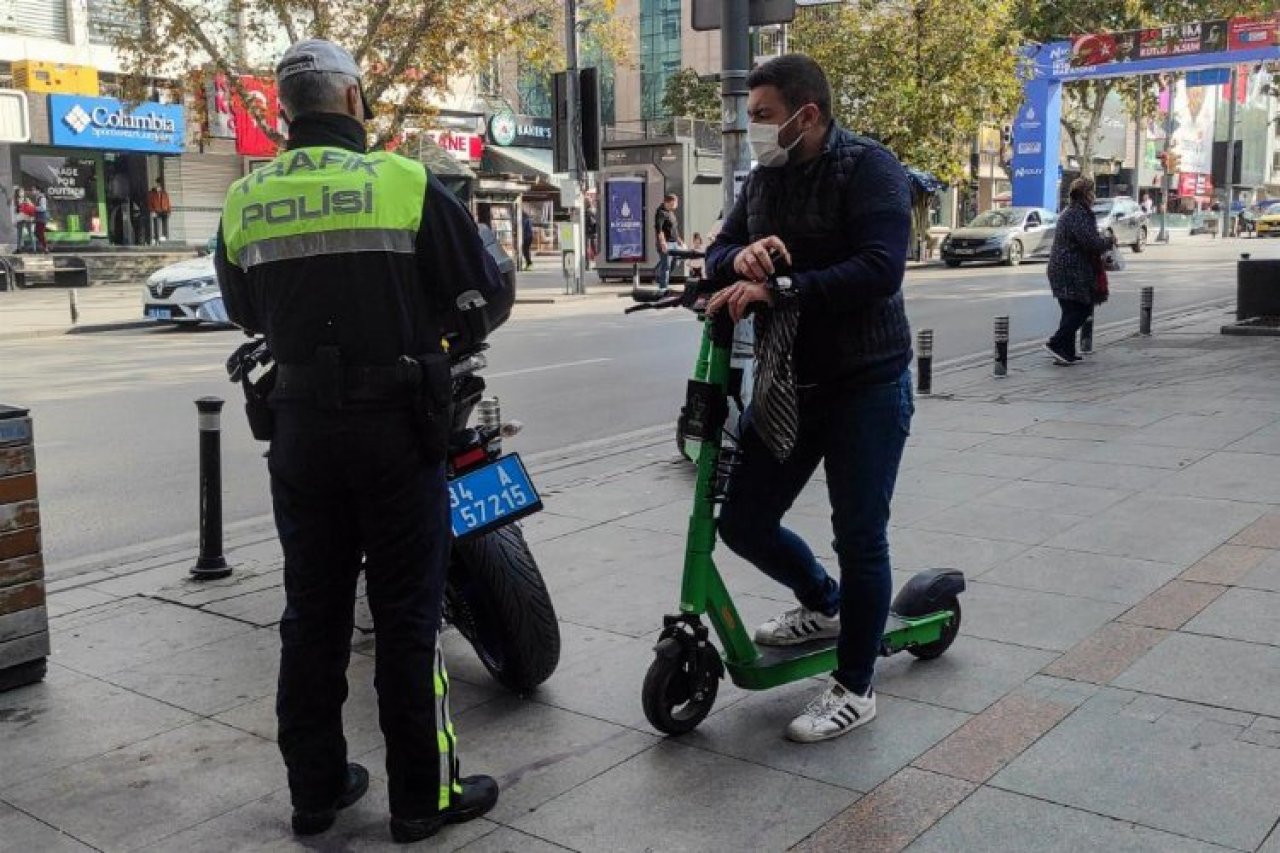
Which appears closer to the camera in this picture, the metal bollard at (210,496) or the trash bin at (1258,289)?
the metal bollard at (210,496)

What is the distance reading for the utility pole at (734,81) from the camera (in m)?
7.44

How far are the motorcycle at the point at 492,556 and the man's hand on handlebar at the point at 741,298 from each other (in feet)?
2.30

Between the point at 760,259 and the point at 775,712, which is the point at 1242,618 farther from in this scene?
the point at 760,259

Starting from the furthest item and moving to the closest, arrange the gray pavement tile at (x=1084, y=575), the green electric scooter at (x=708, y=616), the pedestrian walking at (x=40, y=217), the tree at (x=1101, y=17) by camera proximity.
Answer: the tree at (x=1101, y=17)
the pedestrian walking at (x=40, y=217)
the gray pavement tile at (x=1084, y=575)
the green electric scooter at (x=708, y=616)

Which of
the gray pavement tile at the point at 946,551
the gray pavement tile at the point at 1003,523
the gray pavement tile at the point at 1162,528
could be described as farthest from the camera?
the gray pavement tile at the point at 1003,523

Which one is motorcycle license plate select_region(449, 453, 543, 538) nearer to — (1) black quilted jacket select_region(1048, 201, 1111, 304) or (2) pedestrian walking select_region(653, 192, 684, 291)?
(1) black quilted jacket select_region(1048, 201, 1111, 304)

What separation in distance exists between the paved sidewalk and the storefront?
2410 cm

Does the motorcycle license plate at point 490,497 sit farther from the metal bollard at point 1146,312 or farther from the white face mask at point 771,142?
the metal bollard at point 1146,312

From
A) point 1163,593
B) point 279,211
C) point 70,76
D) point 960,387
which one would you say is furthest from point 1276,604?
point 70,76

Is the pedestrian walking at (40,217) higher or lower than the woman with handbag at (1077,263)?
higher

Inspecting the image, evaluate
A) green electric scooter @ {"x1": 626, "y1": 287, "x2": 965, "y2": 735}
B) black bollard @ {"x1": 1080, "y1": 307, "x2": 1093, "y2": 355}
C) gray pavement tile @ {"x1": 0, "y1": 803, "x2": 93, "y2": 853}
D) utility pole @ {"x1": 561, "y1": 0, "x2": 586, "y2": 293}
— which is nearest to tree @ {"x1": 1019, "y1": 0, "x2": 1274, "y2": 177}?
utility pole @ {"x1": 561, "y1": 0, "x2": 586, "y2": 293}

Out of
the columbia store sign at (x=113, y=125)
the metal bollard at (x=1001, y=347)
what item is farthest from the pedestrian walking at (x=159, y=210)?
the metal bollard at (x=1001, y=347)

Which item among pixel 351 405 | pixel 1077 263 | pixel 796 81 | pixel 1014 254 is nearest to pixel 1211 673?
pixel 796 81

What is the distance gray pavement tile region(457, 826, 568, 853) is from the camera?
3148 mm
